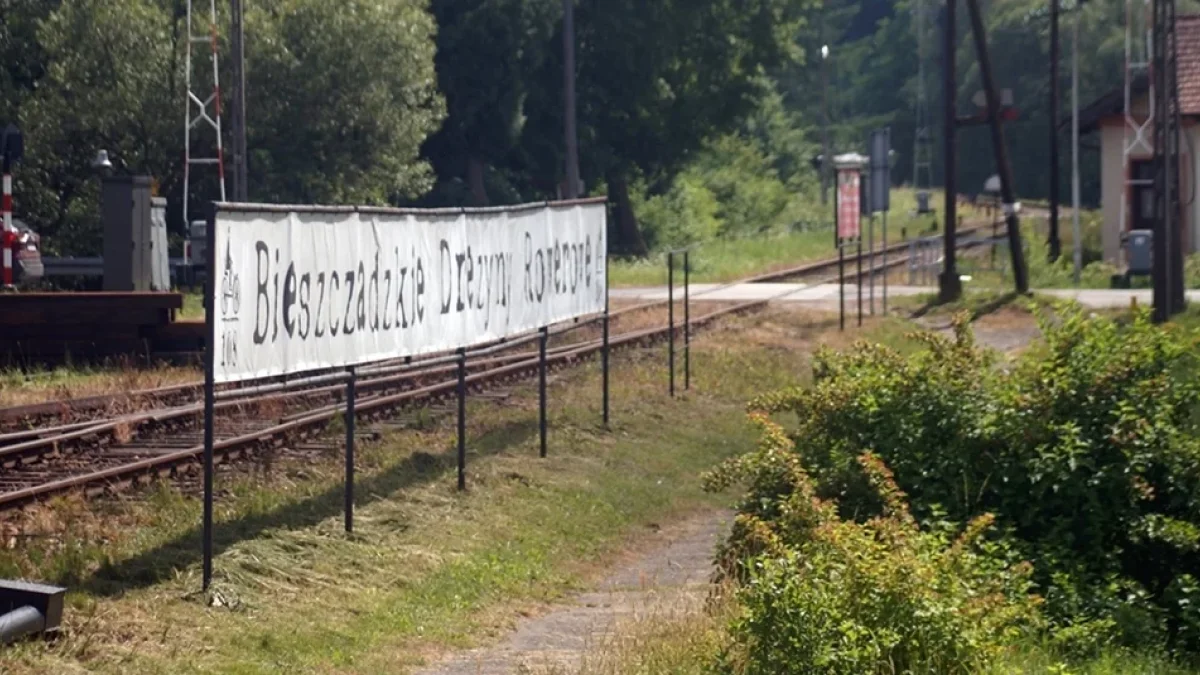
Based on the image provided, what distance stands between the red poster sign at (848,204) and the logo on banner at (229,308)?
19206 mm

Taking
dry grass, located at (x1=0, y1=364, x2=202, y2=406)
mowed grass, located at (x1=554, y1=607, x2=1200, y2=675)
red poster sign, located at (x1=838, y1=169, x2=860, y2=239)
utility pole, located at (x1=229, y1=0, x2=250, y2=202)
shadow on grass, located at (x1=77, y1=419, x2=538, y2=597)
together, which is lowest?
mowed grass, located at (x1=554, y1=607, x2=1200, y2=675)

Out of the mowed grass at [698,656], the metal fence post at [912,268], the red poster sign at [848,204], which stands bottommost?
the mowed grass at [698,656]

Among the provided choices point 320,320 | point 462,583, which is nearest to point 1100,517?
point 462,583

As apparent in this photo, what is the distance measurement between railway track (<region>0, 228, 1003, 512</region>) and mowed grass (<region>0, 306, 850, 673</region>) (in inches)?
16.6

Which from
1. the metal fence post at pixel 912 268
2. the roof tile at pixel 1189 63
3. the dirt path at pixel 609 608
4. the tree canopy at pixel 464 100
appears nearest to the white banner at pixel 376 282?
the dirt path at pixel 609 608

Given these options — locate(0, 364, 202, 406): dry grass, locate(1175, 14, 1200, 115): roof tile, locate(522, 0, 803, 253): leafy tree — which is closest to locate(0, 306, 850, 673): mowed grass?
locate(0, 364, 202, 406): dry grass

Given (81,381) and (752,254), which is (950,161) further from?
(81,381)

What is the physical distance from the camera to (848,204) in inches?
1102

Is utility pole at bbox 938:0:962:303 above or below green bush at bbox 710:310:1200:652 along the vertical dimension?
above

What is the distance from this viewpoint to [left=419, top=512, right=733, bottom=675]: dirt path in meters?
8.73

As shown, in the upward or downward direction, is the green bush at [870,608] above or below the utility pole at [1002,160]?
below

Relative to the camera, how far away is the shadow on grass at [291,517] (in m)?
9.13

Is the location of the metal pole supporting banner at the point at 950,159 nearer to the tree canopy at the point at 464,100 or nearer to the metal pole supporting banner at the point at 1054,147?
the metal pole supporting banner at the point at 1054,147

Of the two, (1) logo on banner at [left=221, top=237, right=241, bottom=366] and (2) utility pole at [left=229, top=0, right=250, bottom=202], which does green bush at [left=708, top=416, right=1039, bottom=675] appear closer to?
(1) logo on banner at [left=221, top=237, right=241, bottom=366]
